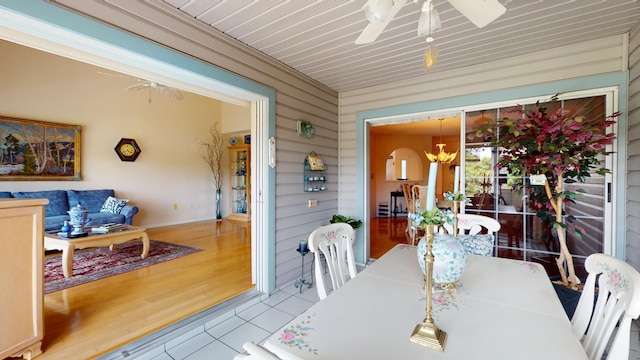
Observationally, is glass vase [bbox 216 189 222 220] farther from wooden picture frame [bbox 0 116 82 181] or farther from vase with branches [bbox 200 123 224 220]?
wooden picture frame [bbox 0 116 82 181]

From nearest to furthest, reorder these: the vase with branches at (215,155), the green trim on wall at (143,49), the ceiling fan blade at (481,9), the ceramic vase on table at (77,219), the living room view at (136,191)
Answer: the ceiling fan blade at (481,9), the green trim on wall at (143,49), the living room view at (136,191), the ceramic vase on table at (77,219), the vase with branches at (215,155)

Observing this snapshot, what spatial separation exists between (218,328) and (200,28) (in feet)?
8.64

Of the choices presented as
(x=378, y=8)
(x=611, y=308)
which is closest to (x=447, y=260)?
(x=611, y=308)

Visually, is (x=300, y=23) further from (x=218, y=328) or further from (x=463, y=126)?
(x=218, y=328)

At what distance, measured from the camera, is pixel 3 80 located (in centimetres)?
431

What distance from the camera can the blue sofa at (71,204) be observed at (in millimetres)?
4246

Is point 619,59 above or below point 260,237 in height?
above

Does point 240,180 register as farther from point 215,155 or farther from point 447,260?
point 447,260

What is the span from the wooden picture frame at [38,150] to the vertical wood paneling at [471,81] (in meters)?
5.04

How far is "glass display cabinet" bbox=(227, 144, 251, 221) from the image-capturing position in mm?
7512

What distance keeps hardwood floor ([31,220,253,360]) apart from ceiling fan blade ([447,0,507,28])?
3.02 m

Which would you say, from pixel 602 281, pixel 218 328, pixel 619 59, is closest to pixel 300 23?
pixel 602 281

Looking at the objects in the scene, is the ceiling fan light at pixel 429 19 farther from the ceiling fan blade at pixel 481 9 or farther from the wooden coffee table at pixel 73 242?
the wooden coffee table at pixel 73 242

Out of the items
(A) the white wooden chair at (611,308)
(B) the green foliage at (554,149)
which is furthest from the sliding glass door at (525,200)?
(A) the white wooden chair at (611,308)
